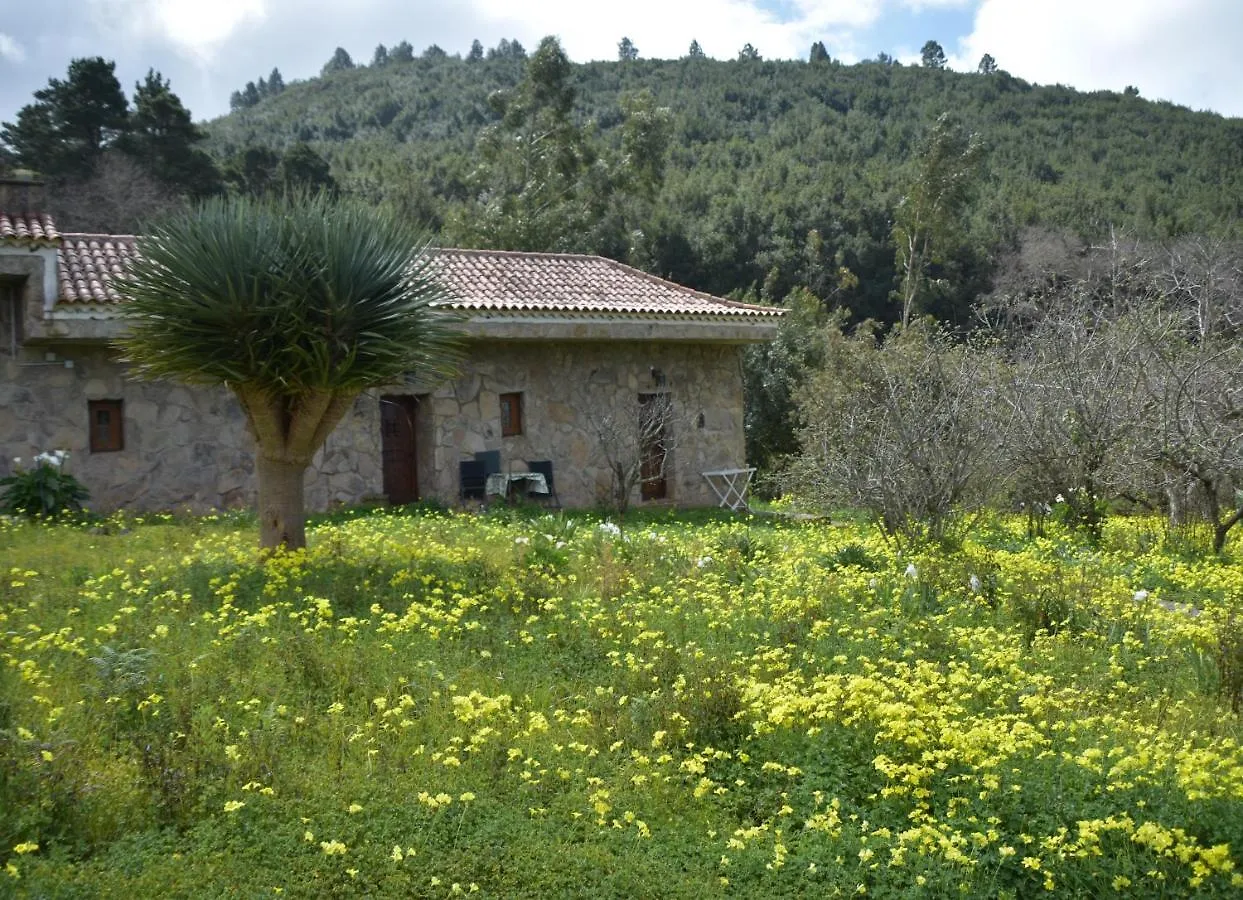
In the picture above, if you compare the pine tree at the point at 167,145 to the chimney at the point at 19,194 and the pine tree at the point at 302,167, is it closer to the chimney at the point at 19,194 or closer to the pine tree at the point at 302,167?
the pine tree at the point at 302,167

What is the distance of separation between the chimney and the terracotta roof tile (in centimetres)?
72

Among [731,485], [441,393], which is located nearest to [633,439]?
[441,393]

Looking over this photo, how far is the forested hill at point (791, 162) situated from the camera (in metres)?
38.2

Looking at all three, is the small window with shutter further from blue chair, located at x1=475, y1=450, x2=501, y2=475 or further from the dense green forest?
the dense green forest

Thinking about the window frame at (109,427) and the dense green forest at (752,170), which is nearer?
the window frame at (109,427)

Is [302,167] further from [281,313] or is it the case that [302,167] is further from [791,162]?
[281,313]

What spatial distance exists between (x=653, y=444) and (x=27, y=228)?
920 centimetres

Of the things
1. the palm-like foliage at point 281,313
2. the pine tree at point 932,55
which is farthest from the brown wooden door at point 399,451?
the pine tree at point 932,55

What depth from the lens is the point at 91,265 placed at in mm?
15891

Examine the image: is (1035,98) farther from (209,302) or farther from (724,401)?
(209,302)

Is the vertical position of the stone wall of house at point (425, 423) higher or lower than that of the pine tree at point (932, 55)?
lower

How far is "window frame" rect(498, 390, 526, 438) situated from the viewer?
17844 millimetres

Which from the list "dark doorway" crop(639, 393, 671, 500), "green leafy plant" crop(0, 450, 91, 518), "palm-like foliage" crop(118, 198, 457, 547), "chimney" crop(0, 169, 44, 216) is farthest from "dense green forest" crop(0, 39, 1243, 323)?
"palm-like foliage" crop(118, 198, 457, 547)

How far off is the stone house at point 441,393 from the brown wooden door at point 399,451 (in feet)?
0.08
